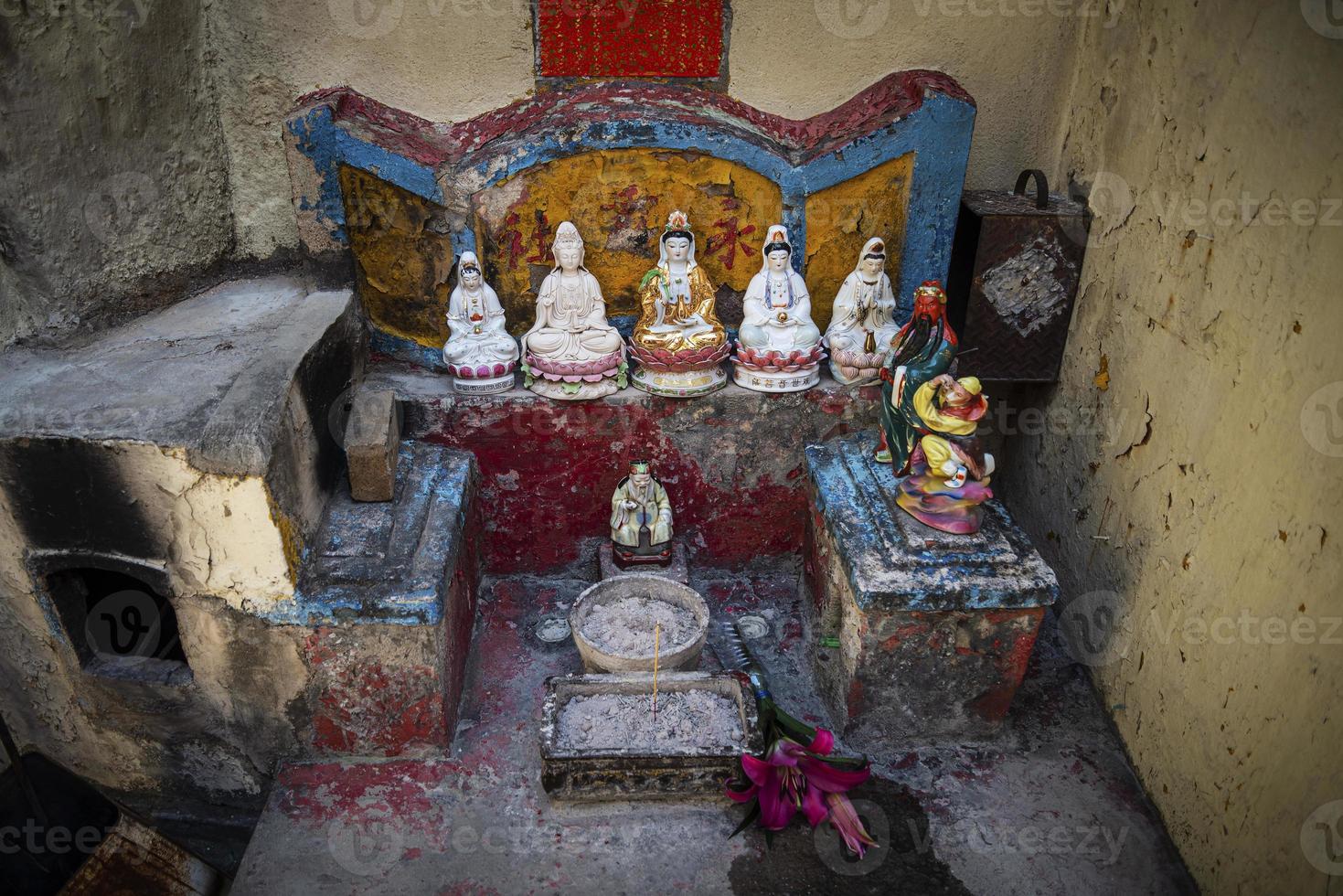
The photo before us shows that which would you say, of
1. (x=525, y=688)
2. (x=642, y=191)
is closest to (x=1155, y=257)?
(x=642, y=191)

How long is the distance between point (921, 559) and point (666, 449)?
65.0 inches

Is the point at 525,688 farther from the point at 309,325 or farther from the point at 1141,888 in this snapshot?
the point at 1141,888

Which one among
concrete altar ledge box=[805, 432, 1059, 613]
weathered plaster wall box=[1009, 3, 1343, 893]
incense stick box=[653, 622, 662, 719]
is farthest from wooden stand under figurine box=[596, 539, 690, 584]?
weathered plaster wall box=[1009, 3, 1343, 893]

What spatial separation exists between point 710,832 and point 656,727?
487 millimetres

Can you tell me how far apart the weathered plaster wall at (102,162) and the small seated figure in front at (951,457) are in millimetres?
4038

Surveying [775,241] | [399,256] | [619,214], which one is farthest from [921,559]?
[399,256]

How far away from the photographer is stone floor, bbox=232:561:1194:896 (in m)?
3.95

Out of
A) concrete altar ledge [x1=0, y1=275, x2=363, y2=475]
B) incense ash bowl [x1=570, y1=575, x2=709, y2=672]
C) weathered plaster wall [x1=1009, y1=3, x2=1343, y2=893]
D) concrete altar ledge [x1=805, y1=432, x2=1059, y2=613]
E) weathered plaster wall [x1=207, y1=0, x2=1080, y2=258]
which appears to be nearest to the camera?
weathered plaster wall [x1=1009, y1=3, x2=1343, y2=893]

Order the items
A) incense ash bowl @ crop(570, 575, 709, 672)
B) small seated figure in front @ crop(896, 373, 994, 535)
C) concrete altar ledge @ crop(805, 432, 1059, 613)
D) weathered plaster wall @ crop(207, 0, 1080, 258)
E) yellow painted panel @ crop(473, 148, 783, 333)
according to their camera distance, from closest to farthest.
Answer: concrete altar ledge @ crop(805, 432, 1059, 613), small seated figure in front @ crop(896, 373, 994, 535), incense ash bowl @ crop(570, 575, 709, 672), yellow painted panel @ crop(473, 148, 783, 333), weathered plaster wall @ crop(207, 0, 1080, 258)

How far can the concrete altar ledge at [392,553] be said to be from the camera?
4.08 m

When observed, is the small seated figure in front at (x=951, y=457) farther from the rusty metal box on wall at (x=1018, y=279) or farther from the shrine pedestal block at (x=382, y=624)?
the shrine pedestal block at (x=382, y=624)

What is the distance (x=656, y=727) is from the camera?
13.8 ft

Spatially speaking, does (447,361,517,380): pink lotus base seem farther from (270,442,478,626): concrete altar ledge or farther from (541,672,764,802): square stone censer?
(541,672,764,802): square stone censer

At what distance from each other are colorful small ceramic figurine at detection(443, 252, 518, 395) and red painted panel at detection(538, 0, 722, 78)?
135 cm
